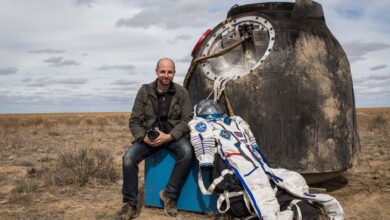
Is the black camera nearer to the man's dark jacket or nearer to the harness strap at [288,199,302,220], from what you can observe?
the man's dark jacket

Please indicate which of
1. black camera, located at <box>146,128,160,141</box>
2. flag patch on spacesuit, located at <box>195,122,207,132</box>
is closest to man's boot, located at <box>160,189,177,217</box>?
black camera, located at <box>146,128,160,141</box>

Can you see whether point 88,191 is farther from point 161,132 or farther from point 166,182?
point 161,132

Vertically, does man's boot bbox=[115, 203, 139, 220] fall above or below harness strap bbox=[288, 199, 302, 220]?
below

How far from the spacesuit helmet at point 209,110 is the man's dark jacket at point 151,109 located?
0.88ft

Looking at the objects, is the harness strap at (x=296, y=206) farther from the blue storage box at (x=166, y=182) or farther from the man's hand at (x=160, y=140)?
the man's hand at (x=160, y=140)

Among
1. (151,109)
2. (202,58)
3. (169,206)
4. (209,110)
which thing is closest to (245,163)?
(209,110)

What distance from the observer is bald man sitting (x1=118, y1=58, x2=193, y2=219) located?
4.39 metres

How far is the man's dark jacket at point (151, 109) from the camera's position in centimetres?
458

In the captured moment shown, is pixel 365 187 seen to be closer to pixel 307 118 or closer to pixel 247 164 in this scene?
pixel 307 118

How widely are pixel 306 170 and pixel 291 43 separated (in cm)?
137

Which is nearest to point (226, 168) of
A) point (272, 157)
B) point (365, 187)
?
point (272, 157)

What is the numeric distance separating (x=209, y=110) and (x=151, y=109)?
0.68 m

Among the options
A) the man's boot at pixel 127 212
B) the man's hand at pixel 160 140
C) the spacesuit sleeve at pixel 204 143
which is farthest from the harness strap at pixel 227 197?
the man's boot at pixel 127 212

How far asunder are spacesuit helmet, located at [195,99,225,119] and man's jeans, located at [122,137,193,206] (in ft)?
1.18
